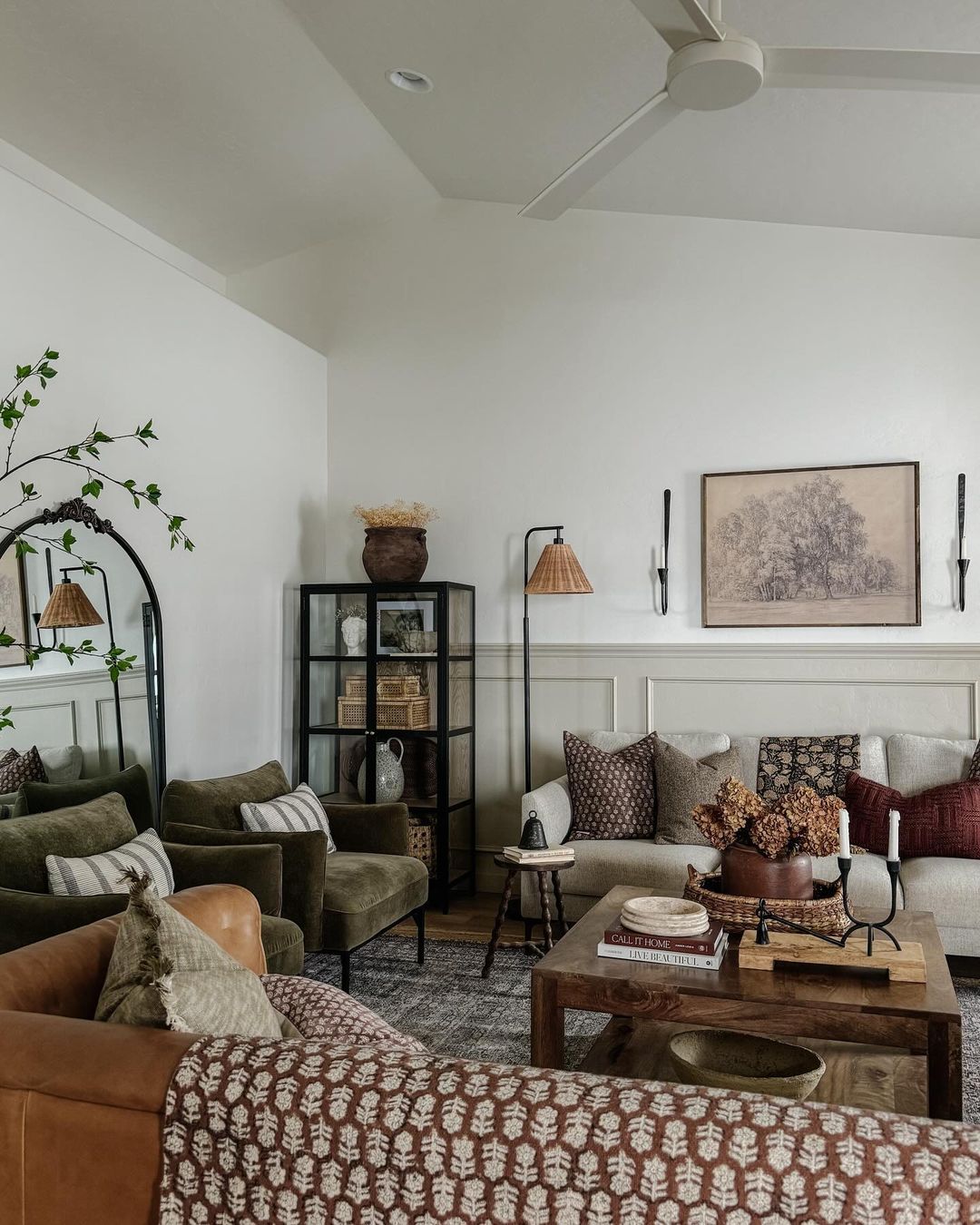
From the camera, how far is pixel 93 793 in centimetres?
350

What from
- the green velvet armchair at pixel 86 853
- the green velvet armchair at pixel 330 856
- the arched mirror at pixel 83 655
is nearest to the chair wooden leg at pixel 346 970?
the green velvet armchair at pixel 330 856

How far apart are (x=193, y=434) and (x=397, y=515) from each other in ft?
3.50

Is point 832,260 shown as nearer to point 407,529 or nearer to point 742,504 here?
point 742,504

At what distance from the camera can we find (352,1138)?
3.95ft

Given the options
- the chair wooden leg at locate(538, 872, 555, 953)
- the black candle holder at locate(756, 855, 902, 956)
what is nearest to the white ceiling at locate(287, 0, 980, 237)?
the black candle holder at locate(756, 855, 902, 956)

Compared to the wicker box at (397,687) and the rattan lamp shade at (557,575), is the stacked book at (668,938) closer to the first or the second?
the rattan lamp shade at (557,575)

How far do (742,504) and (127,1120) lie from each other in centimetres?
400

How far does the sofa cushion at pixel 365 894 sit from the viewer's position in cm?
347

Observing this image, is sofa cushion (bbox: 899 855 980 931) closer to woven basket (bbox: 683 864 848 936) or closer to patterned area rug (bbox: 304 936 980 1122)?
patterned area rug (bbox: 304 936 980 1122)

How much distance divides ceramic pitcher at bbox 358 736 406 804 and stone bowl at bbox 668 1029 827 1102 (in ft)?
8.84

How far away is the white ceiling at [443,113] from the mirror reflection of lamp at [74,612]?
1.76 m

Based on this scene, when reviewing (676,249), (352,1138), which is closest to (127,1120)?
(352,1138)

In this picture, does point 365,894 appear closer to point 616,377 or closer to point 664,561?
point 664,561

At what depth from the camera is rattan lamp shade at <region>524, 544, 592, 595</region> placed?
4684 millimetres
